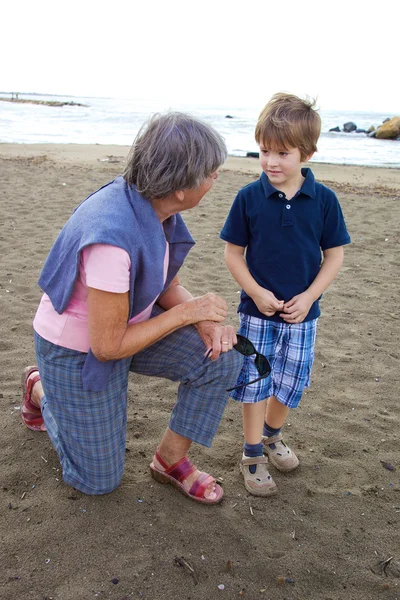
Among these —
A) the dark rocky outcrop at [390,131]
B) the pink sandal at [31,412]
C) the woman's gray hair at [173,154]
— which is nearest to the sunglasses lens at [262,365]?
the woman's gray hair at [173,154]

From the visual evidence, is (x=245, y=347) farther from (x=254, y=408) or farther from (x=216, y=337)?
(x=254, y=408)

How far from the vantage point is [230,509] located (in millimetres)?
2199

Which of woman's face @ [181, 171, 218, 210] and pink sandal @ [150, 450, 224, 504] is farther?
pink sandal @ [150, 450, 224, 504]

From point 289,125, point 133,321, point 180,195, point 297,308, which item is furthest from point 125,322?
point 289,125

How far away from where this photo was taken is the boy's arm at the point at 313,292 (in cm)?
222

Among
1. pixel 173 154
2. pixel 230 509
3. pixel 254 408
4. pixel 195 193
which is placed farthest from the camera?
pixel 254 408

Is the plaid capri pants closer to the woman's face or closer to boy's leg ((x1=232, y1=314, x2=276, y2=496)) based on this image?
boy's leg ((x1=232, y1=314, x2=276, y2=496))

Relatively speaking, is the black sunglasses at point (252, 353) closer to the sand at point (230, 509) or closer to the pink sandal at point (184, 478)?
the pink sandal at point (184, 478)

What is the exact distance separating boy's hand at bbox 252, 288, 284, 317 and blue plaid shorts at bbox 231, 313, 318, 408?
0.09 metres

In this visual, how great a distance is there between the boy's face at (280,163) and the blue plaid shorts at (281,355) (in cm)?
59

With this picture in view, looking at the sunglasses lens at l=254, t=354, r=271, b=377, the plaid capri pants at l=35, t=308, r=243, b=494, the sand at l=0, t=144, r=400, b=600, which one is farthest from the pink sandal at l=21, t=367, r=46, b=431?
the sunglasses lens at l=254, t=354, r=271, b=377

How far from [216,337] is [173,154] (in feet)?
2.31

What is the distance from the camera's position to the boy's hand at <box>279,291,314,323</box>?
2215 millimetres

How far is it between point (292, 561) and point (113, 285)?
115cm
